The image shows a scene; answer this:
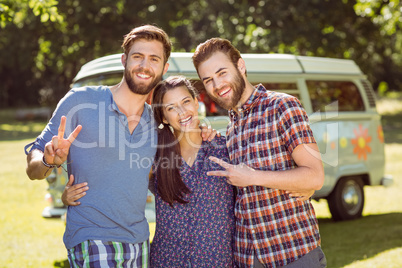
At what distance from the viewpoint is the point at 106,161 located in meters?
2.72

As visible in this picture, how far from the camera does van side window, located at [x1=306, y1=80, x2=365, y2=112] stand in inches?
290

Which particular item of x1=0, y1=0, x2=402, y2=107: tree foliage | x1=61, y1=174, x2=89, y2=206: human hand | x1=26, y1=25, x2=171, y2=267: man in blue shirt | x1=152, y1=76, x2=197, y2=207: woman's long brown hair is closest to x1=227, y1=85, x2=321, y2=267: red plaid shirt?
x1=152, y1=76, x2=197, y2=207: woman's long brown hair

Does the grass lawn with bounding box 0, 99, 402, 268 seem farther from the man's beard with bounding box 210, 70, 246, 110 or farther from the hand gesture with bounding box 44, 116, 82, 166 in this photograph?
the hand gesture with bounding box 44, 116, 82, 166

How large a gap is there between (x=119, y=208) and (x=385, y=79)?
44.5 metres

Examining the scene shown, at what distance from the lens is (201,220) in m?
2.93

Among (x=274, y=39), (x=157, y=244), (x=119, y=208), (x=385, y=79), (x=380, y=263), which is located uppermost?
(x=385, y=79)

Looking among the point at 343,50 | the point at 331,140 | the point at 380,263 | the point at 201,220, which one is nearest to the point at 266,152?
the point at 201,220

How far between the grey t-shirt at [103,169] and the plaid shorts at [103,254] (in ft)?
0.11

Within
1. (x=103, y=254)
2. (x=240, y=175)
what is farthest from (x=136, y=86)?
(x=103, y=254)

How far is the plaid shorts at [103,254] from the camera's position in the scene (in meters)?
2.59

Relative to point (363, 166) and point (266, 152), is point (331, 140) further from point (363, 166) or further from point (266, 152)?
point (266, 152)

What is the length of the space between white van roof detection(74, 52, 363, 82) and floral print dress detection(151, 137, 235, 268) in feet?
10.1

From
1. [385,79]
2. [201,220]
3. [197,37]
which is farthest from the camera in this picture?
[385,79]

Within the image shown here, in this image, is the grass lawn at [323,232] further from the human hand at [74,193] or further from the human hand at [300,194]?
the human hand at [74,193]
